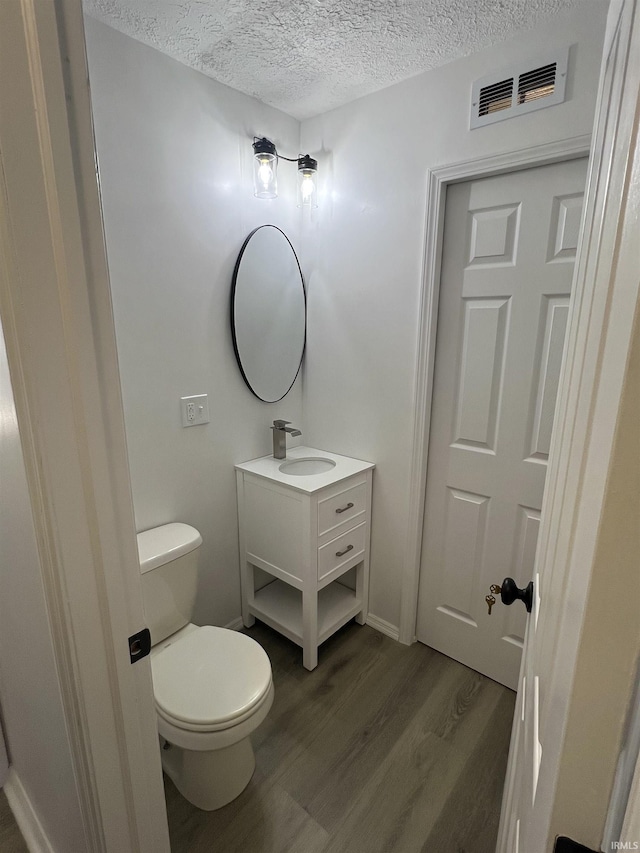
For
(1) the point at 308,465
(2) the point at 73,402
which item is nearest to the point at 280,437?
(1) the point at 308,465

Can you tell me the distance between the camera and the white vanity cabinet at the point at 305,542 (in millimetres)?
1791

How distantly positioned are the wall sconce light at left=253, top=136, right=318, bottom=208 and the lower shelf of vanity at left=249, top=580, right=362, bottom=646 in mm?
1883

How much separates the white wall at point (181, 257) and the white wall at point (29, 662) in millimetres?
638

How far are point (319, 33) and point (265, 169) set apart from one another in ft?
1.68

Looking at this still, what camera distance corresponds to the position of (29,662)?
3.22 ft

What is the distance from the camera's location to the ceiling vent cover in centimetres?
134

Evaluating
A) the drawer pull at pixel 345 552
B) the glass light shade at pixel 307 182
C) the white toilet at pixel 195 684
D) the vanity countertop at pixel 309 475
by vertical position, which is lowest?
the white toilet at pixel 195 684

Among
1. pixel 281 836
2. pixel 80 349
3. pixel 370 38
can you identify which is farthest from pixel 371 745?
pixel 370 38

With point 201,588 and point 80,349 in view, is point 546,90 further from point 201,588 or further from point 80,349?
point 201,588

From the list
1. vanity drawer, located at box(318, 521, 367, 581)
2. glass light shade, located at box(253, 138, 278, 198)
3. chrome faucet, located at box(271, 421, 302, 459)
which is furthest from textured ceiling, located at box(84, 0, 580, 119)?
vanity drawer, located at box(318, 521, 367, 581)

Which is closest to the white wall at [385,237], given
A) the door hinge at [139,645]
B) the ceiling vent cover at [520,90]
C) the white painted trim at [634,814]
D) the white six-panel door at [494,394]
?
the ceiling vent cover at [520,90]

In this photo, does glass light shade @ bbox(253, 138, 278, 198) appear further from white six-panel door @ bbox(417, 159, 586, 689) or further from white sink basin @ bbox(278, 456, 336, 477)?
white sink basin @ bbox(278, 456, 336, 477)

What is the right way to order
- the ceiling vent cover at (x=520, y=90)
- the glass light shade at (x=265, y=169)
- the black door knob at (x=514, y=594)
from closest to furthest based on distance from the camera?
1. the black door knob at (x=514, y=594)
2. the ceiling vent cover at (x=520, y=90)
3. the glass light shade at (x=265, y=169)

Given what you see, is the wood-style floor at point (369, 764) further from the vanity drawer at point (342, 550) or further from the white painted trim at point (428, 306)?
the vanity drawer at point (342, 550)
